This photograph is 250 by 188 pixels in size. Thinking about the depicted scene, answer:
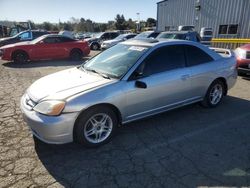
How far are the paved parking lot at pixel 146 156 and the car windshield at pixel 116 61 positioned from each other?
1.08 meters

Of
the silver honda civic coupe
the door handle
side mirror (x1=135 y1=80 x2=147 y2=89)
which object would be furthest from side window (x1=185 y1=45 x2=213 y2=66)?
side mirror (x1=135 y1=80 x2=147 y2=89)

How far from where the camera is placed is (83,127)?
3338 mm

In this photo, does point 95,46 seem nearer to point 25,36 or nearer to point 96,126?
point 25,36

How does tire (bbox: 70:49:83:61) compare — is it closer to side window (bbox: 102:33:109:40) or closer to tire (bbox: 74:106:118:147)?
side window (bbox: 102:33:109:40)

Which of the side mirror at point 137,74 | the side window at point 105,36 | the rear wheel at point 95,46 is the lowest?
the rear wheel at point 95,46

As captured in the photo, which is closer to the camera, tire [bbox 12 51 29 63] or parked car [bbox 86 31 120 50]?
tire [bbox 12 51 29 63]

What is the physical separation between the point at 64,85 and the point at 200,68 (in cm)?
268

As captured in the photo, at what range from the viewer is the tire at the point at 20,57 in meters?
11.7

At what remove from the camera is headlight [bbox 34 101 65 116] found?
311 cm

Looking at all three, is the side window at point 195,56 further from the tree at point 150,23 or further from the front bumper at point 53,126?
the tree at point 150,23

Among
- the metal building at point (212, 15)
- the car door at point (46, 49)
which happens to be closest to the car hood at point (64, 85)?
the car door at point (46, 49)

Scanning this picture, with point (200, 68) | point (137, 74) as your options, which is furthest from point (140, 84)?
point (200, 68)

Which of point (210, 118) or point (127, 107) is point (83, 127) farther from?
point (210, 118)

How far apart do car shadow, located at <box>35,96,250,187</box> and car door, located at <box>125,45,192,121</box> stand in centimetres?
42
